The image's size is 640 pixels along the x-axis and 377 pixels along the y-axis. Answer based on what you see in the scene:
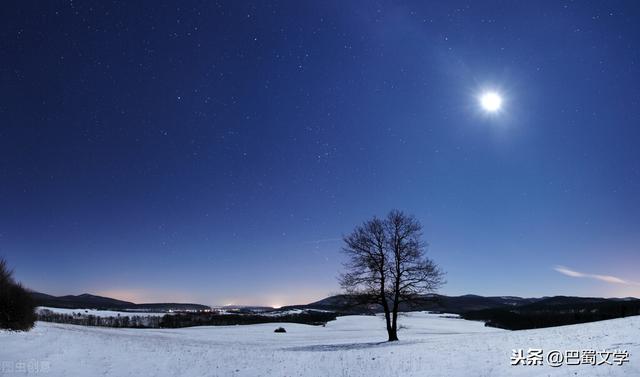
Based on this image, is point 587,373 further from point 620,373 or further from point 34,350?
point 34,350

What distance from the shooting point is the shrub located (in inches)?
1229

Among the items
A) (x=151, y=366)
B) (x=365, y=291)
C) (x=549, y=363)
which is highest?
(x=365, y=291)

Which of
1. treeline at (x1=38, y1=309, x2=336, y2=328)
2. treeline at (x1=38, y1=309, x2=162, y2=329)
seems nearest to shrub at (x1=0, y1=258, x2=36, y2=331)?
treeline at (x1=38, y1=309, x2=162, y2=329)

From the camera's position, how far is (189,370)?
19.8 m

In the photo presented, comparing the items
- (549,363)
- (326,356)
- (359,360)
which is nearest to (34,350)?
(326,356)

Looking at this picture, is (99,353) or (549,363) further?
(99,353)

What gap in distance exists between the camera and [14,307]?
107ft

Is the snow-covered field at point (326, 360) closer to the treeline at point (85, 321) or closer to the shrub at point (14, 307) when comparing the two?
the shrub at point (14, 307)

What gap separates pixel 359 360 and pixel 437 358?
13.0 feet

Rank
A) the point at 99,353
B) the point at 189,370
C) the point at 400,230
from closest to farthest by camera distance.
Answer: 1. the point at 189,370
2. the point at 99,353
3. the point at 400,230

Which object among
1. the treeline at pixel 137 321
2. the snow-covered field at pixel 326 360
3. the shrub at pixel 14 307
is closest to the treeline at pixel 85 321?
the treeline at pixel 137 321

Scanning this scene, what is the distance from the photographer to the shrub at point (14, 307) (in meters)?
31.2

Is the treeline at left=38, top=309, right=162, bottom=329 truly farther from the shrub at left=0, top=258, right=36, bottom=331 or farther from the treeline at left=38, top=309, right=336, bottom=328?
the shrub at left=0, top=258, right=36, bottom=331

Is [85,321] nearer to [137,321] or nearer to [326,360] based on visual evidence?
[137,321]
